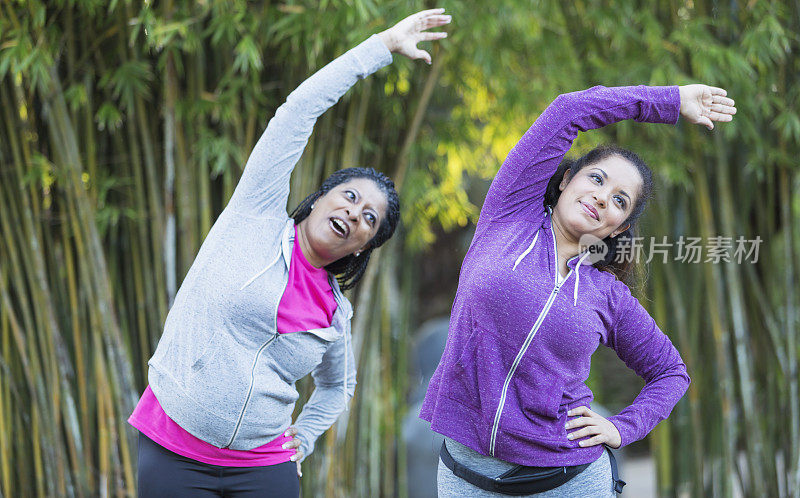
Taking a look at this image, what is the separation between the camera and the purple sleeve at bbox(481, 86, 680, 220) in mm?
1360

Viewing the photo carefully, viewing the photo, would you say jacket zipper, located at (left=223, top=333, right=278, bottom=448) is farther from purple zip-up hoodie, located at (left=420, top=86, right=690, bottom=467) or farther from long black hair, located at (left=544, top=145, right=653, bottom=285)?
long black hair, located at (left=544, top=145, right=653, bottom=285)

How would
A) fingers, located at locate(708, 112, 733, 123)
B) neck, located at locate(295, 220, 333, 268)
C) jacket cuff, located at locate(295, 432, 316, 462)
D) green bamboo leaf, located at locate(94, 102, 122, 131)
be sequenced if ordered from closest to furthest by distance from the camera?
1. fingers, located at locate(708, 112, 733, 123)
2. neck, located at locate(295, 220, 333, 268)
3. jacket cuff, located at locate(295, 432, 316, 462)
4. green bamboo leaf, located at locate(94, 102, 122, 131)

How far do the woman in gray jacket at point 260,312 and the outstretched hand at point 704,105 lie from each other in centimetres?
49

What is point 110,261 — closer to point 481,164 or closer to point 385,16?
point 385,16

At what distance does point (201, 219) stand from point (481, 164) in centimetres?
147

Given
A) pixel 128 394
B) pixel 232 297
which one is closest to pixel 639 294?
pixel 232 297

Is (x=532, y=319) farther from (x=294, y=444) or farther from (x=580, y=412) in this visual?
(x=294, y=444)

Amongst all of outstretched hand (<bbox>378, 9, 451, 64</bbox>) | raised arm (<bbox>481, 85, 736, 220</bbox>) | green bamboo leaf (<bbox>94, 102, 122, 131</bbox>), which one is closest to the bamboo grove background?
green bamboo leaf (<bbox>94, 102, 122, 131</bbox>)

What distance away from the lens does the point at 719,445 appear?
2.72 metres

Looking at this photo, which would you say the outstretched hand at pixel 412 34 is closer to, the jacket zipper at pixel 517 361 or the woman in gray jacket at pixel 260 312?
the woman in gray jacket at pixel 260 312

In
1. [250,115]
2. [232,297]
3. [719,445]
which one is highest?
[250,115]

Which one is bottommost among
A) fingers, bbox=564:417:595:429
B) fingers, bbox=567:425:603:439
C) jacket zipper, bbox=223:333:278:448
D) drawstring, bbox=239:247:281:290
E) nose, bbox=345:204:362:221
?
fingers, bbox=567:425:603:439

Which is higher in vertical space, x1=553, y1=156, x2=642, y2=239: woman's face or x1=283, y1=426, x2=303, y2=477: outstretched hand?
x1=553, y1=156, x2=642, y2=239: woman's face

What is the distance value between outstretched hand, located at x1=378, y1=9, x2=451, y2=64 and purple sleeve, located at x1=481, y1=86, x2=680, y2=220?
0.28m
